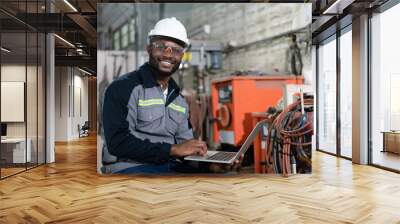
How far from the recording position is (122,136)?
18.9ft

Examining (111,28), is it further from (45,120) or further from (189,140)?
(45,120)

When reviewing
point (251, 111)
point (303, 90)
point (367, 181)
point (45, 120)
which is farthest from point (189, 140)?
point (45, 120)

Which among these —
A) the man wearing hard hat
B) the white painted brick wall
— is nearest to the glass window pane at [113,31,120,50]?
the man wearing hard hat

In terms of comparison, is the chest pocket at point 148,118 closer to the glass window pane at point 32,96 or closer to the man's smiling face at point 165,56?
the man's smiling face at point 165,56

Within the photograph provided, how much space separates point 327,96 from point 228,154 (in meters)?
4.76

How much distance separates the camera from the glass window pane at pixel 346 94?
325 inches

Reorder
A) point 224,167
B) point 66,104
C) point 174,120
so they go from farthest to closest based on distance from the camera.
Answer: point 66,104
point 224,167
point 174,120

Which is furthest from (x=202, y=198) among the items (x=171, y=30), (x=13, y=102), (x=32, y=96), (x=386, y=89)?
(x=386, y=89)

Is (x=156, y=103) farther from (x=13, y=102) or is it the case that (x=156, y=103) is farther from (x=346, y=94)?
(x=346, y=94)

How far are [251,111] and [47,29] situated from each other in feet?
13.2

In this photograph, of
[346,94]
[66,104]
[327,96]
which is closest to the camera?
[346,94]

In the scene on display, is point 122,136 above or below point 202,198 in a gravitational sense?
above

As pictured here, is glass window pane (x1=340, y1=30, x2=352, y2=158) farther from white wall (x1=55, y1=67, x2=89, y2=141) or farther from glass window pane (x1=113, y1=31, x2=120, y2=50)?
white wall (x1=55, y1=67, x2=89, y2=141)

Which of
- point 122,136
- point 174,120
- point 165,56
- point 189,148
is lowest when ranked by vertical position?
point 189,148
